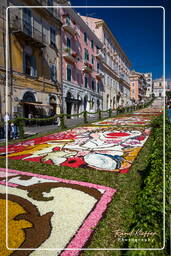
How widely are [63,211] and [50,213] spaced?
19cm

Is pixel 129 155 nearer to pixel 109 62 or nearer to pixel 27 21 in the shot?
pixel 27 21

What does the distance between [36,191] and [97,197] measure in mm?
1123

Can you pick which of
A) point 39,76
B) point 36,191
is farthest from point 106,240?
point 39,76

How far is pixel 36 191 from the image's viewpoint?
9.57 feet

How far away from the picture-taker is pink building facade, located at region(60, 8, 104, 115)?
21.5 metres

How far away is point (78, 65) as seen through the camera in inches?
984

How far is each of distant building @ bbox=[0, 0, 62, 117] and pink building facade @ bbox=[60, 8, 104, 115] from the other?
1441 mm

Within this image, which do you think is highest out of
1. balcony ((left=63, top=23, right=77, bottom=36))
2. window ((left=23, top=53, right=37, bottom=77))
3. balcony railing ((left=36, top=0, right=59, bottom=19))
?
balcony railing ((left=36, top=0, right=59, bottom=19))

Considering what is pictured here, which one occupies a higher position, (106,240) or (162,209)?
(162,209)

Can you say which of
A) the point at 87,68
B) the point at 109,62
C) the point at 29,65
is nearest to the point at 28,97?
the point at 29,65

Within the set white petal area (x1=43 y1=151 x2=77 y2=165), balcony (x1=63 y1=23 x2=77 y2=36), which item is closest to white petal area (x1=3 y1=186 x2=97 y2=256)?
white petal area (x1=43 y1=151 x2=77 y2=165)

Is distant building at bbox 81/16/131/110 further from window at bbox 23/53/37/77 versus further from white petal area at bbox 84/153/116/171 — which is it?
white petal area at bbox 84/153/116/171

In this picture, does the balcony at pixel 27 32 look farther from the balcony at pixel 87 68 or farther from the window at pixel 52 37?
the balcony at pixel 87 68

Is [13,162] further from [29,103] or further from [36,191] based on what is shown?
[29,103]
